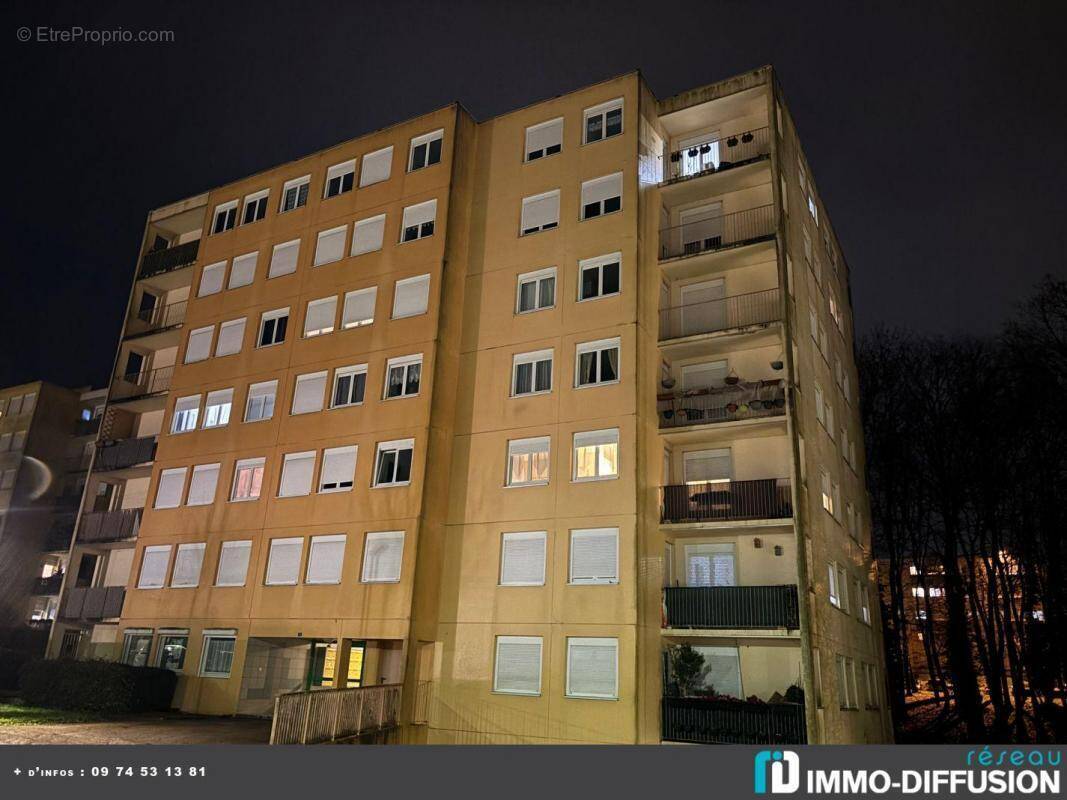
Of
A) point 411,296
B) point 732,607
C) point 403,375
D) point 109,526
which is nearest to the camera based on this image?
point 732,607

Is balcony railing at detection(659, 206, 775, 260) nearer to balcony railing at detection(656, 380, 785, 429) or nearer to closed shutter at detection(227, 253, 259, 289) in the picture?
balcony railing at detection(656, 380, 785, 429)

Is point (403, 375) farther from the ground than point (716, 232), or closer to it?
closer to it

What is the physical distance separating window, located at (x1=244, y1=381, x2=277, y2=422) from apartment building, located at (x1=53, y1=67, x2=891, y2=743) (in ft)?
0.42

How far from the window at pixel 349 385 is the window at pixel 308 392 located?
58cm

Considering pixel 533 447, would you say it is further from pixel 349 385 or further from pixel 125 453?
pixel 125 453

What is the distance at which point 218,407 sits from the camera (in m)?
31.0

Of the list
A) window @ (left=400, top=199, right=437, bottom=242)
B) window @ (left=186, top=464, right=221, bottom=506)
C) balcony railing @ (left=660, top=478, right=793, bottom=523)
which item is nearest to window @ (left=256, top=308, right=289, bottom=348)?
window @ (left=186, top=464, right=221, bottom=506)

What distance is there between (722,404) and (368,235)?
14885 millimetres

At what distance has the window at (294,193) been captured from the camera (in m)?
32.8

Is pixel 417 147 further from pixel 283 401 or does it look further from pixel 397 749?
pixel 397 749

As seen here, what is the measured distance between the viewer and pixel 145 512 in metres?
30.6

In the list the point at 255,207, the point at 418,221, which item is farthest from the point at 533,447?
the point at 255,207

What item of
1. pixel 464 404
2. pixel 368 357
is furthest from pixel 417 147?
pixel 464 404

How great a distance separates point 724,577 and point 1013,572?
72.4 feet
